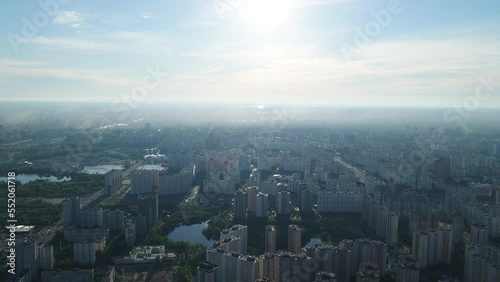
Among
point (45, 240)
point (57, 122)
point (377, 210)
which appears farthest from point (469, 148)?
point (57, 122)

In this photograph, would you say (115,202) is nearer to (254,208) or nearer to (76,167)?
(254,208)

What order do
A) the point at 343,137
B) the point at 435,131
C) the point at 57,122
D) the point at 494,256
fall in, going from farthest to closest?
the point at 57,122 < the point at 435,131 < the point at 343,137 < the point at 494,256

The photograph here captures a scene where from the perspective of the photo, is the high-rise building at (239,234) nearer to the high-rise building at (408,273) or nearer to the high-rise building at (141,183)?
the high-rise building at (408,273)

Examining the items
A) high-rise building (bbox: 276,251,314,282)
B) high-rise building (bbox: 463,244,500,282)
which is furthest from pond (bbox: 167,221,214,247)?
high-rise building (bbox: 463,244,500,282)

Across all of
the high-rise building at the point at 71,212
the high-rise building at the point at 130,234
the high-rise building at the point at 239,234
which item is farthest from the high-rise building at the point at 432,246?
the high-rise building at the point at 71,212

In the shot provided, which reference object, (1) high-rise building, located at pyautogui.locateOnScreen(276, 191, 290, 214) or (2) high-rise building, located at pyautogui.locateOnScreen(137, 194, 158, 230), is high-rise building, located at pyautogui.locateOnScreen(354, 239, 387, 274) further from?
(2) high-rise building, located at pyautogui.locateOnScreen(137, 194, 158, 230)

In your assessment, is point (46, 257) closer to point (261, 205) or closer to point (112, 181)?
point (261, 205)

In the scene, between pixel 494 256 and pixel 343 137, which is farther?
pixel 343 137
